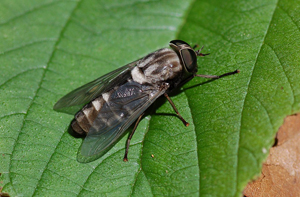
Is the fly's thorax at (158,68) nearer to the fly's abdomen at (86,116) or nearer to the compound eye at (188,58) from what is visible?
the compound eye at (188,58)

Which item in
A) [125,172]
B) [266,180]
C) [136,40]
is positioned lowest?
[266,180]

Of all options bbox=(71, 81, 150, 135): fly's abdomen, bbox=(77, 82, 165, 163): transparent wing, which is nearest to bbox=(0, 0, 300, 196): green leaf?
bbox=(77, 82, 165, 163): transparent wing

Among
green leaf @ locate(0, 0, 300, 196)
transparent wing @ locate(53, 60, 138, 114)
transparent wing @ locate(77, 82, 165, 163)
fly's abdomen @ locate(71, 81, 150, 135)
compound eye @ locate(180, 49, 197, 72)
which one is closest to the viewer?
green leaf @ locate(0, 0, 300, 196)

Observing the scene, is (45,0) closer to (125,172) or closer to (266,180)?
(125,172)

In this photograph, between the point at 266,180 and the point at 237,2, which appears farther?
the point at 237,2

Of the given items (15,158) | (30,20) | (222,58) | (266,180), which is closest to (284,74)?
(222,58)

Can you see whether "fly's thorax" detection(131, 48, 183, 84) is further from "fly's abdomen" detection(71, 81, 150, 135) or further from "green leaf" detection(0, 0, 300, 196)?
"green leaf" detection(0, 0, 300, 196)

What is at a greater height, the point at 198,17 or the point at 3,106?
the point at 198,17
